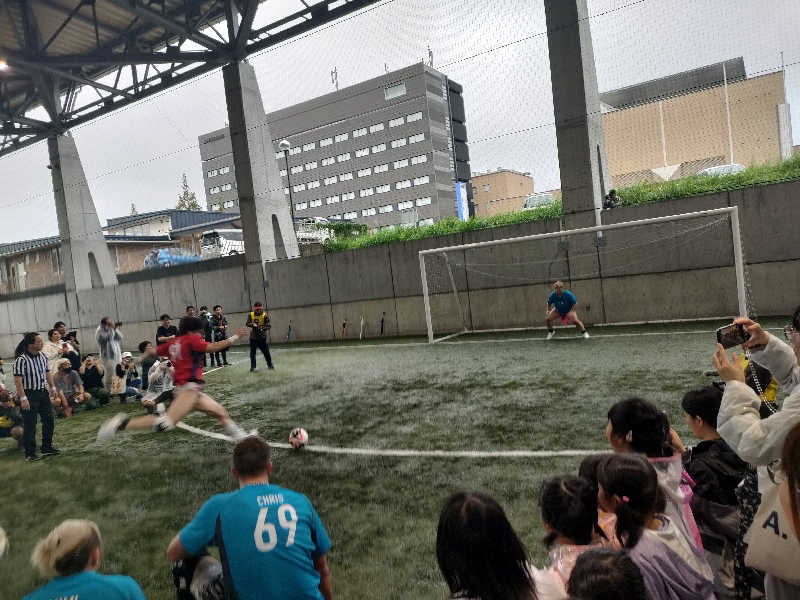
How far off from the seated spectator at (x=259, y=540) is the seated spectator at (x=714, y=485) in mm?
2335

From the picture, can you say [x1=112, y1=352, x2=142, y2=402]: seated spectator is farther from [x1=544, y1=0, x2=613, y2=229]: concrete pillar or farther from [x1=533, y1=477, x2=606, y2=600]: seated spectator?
[x1=533, y1=477, x2=606, y2=600]: seated spectator

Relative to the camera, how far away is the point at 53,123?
27.2m

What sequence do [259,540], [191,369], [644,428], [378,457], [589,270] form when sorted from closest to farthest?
1. [259,540]
2. [644,428]
3. [378,457]
4. [191,369]
5. [589,270]

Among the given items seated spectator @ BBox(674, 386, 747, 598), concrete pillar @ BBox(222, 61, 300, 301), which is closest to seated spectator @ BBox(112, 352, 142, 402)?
concrete pillar @ BBox(222, 61, 300, 301)

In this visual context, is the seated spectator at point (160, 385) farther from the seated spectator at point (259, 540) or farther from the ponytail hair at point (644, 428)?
the ponytail hair at point (644, 428)

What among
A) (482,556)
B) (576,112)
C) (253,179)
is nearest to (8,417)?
(482,556)

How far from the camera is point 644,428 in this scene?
3096 millimetres

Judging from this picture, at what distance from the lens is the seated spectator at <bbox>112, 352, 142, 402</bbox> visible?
13.5 m

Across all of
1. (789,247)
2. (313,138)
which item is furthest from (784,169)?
(313,138)

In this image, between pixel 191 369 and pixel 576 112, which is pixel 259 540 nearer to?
pixel 191 369

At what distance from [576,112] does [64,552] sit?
16.6 meters

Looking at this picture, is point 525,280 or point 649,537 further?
point 525,280

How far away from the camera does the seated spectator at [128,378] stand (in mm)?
13547

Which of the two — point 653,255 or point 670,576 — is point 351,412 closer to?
point 670,576
